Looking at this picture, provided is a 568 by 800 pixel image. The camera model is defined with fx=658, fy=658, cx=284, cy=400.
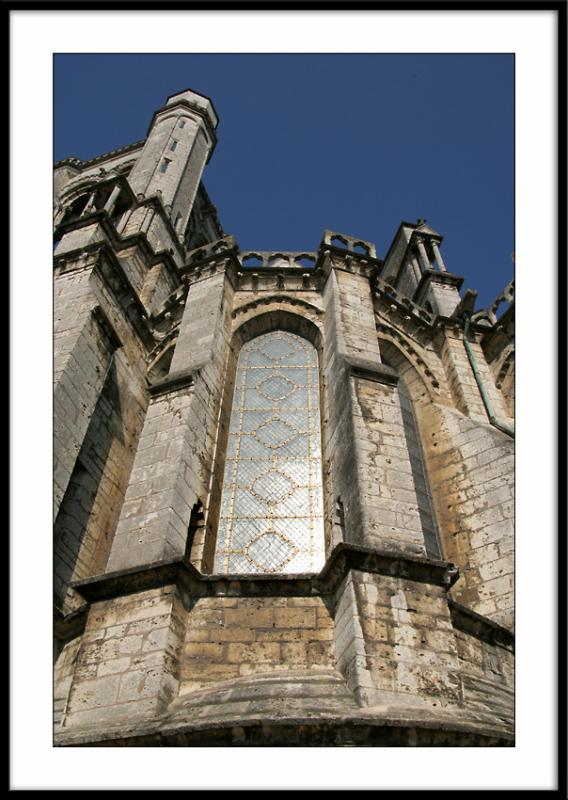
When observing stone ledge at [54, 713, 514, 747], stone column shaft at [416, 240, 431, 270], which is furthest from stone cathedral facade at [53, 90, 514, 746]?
stone column shaft at [416, 240, 431, 270]

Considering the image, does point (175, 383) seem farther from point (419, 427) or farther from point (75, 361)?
point (419, 427)

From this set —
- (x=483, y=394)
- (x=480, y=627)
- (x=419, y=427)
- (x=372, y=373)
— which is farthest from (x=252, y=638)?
(x=483, y=394)

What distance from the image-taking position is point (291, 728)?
455 centimetres

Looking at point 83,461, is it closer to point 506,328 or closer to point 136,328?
point 136,328

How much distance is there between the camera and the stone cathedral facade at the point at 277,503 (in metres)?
5.13

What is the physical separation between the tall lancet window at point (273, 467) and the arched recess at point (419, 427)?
139cm

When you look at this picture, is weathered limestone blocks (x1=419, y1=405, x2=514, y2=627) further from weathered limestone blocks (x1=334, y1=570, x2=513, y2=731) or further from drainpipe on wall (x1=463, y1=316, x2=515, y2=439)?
weathered limestone blocks (x1=334, y1=570, x2=513, y2=731)

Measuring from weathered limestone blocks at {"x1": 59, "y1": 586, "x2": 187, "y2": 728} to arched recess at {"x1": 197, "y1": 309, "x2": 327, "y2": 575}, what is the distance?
137 centimetres

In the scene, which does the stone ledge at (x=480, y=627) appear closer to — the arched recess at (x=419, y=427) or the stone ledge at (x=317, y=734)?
the arched recess at (x=419, y=427)

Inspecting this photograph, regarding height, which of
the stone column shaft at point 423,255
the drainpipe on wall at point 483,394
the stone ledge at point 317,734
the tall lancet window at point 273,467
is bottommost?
the stone ledge at point 317,734

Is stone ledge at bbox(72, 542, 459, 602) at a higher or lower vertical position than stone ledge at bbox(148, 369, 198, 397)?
lower

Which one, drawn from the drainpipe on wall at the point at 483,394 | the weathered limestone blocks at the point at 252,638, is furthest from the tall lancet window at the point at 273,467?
the drainpipe on wall at the point at 483,394

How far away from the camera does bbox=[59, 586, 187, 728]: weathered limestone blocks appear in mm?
5121

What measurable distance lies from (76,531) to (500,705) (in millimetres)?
5443
